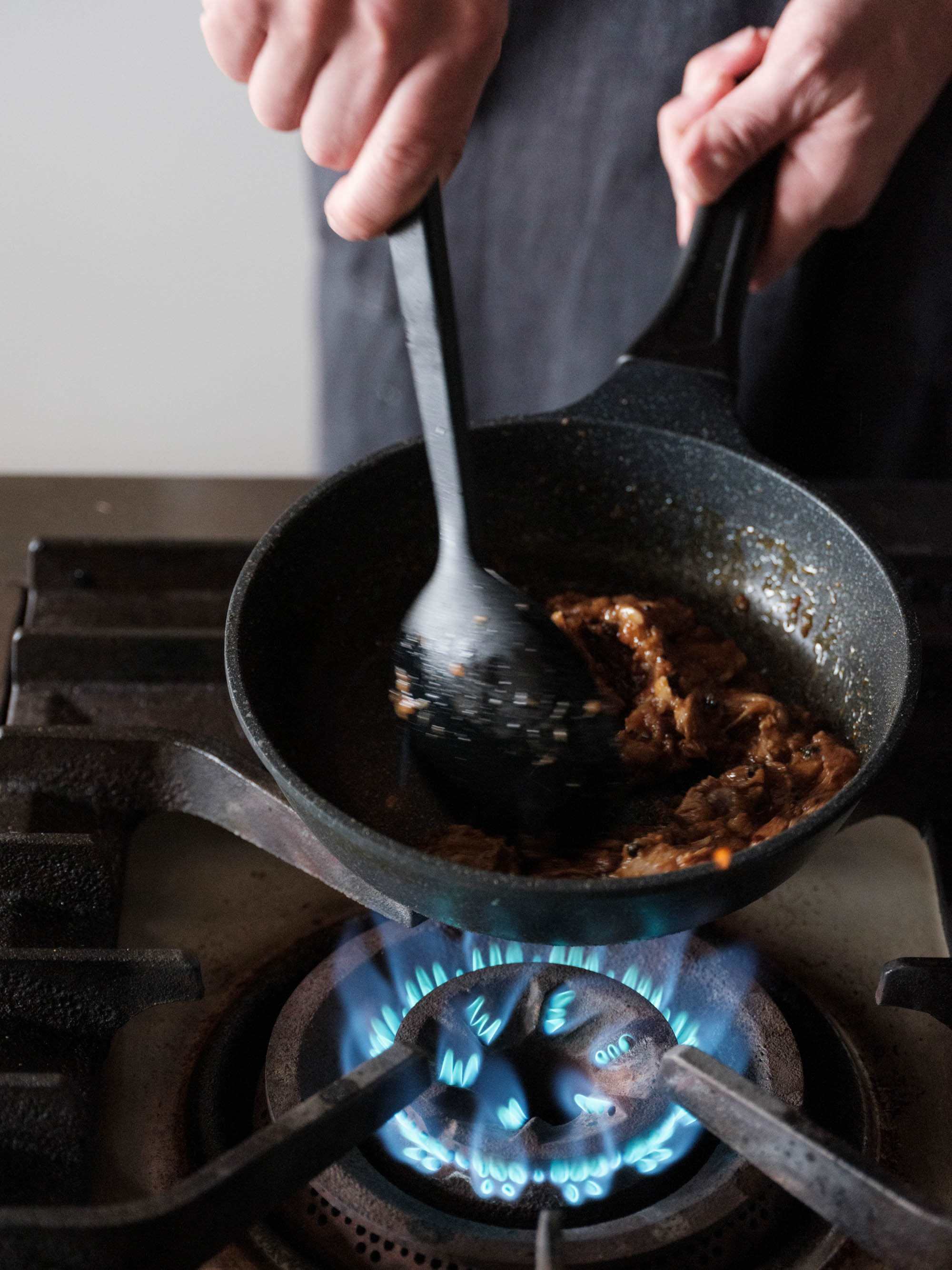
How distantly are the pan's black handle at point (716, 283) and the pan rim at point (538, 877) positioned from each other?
17 centimetres

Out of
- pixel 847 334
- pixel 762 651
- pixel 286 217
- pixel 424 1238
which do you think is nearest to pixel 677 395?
pixel 762 651

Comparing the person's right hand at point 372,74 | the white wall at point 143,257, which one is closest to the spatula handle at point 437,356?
the person's right hand at point 372,74

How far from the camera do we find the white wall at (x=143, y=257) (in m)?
1.88

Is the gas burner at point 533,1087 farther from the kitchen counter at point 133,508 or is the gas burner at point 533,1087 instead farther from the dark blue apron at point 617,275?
the dark blue apron at point 617,275

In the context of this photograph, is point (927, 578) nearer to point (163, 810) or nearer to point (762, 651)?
point (762, 651)

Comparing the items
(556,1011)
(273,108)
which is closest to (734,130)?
(273,108)

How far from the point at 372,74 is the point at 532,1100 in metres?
0.62

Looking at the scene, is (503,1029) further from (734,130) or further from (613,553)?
(734,130)

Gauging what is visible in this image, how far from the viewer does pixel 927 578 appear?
3.33 feet

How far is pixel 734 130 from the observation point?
3.27ft

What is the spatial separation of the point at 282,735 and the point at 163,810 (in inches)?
3.9

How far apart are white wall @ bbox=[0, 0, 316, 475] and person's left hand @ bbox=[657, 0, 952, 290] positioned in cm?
106

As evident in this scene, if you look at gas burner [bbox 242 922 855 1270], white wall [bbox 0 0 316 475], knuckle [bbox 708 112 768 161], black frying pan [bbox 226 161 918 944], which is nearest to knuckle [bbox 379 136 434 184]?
black frying pan [bbox 226 161 918 944]

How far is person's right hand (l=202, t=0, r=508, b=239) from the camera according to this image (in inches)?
28.4
